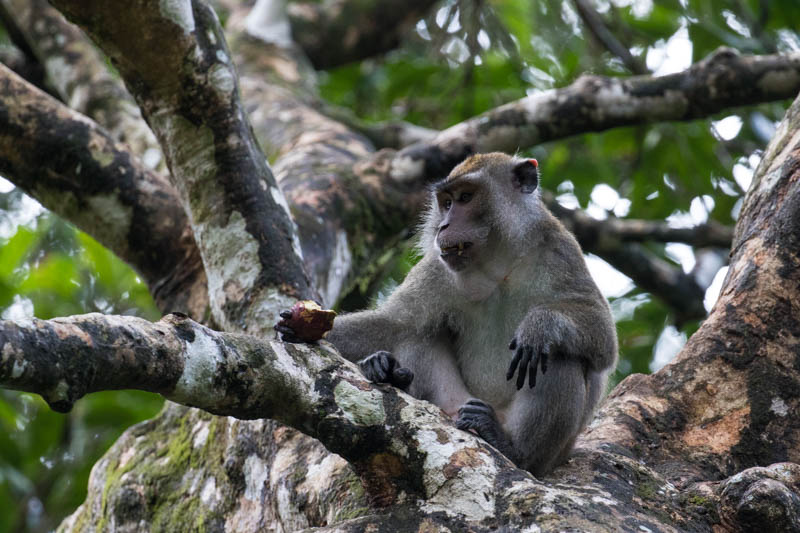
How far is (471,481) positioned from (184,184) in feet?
7.65

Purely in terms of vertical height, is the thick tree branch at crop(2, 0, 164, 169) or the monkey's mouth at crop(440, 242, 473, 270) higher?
the thick tree branch at crop(2, 0, 164, 169)

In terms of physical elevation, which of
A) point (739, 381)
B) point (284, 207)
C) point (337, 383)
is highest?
point (284, 207)

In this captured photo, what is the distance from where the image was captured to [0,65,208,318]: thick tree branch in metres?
5.64

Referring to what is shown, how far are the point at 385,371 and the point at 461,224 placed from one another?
1.30 m

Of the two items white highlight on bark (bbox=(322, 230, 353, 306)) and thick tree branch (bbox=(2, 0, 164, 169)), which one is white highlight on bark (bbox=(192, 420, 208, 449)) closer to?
white highlight on bark (bbox=(322, 230, 353, 306))

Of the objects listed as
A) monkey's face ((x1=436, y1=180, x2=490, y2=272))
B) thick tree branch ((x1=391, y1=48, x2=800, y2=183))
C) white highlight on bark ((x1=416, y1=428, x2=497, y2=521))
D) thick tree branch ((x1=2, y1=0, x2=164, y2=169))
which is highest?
thick tree branch ((x1=2, y1=0, x2=164, y2=169))

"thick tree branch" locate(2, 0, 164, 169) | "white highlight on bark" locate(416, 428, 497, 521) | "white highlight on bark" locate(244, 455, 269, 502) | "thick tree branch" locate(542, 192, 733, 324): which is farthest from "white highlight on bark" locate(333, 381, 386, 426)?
"thick tree branch" locate(2, 0, 164, 169)

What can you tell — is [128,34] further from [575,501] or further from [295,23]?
[295,23]

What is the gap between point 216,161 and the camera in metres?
4.51

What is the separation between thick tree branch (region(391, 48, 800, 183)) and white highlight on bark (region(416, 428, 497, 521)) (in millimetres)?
3711

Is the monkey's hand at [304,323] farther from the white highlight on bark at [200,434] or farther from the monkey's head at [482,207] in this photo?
the monkey's head at [482,207]

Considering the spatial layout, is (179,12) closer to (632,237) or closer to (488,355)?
(488,355)

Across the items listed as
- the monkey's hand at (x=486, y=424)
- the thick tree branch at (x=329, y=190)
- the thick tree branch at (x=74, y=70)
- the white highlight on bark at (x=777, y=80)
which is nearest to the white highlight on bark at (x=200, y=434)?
the thick tree branch at (x=329, y=190)

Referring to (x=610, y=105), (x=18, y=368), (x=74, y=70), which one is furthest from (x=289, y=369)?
(x=74, y=70)
